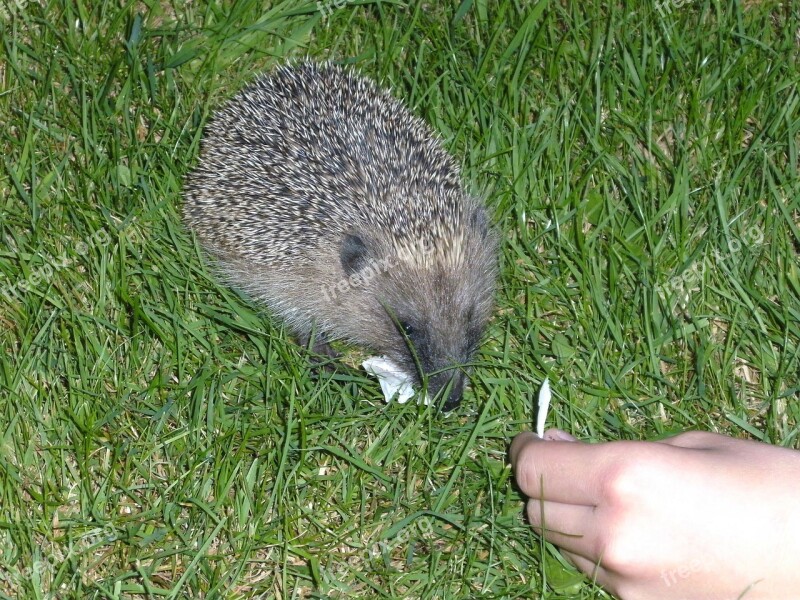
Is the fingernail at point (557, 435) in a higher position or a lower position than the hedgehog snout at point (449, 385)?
higher

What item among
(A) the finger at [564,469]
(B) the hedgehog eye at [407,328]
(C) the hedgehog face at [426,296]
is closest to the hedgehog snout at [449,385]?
(C) the hedgehog face at [426,296]

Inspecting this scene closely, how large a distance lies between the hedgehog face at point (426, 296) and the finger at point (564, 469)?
0.70m

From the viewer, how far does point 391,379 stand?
4375mm

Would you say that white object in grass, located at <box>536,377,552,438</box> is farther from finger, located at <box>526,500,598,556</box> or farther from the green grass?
finger, located at <box>526,500,598,556</box>

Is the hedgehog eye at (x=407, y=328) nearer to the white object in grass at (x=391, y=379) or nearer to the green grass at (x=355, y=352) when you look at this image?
the white object in grass at (x=391, y=379)

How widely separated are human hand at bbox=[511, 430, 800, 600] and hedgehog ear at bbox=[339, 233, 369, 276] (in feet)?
5.21

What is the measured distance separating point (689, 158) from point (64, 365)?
326cm

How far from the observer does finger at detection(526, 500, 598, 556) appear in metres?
3.42

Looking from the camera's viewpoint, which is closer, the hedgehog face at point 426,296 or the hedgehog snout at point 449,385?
the hedgehog snout at point 449,385

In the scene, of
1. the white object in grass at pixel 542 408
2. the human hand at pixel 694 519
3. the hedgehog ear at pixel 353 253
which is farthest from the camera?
the hedgehog ear at pixel 353 253

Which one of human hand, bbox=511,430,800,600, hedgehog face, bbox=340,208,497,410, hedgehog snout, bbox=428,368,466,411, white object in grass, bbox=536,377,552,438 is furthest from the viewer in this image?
hedgehog face, bbox=340,208,497,410

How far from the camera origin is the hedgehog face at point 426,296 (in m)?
4.39

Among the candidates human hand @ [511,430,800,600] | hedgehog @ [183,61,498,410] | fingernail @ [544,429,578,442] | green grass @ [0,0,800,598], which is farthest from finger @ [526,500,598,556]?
hedgehog @ [183,61,498,410]

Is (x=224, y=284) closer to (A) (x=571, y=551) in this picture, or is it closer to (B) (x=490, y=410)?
(B) (x=490, y=410)
